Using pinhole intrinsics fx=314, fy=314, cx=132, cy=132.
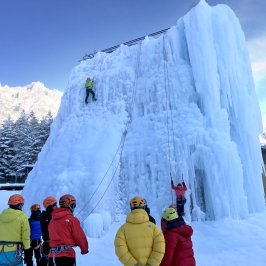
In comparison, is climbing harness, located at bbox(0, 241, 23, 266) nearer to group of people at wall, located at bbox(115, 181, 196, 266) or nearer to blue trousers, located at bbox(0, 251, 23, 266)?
blue trousers, located at bbox(0, 251, 23, 266)

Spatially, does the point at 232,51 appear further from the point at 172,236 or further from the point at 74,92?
the point at 172,236

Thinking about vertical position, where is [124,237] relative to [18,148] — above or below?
below

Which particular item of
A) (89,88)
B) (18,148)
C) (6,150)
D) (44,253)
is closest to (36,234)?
(44,253)

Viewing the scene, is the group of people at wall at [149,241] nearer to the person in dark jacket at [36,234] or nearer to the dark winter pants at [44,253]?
the dark winter pants at [44,253]

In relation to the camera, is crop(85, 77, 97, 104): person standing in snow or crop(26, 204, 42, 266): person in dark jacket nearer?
crop(26, 204, 42, 266): person in dark jacket

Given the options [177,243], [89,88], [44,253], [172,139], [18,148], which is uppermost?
[18,148]

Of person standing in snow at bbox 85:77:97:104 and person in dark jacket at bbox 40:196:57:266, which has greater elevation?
person standing in snow at bbox 85:77:97:104

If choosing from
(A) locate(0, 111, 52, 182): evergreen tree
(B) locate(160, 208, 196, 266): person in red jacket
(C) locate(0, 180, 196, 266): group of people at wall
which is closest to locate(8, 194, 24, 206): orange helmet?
(C) locate(0, 180, 196, 266): group of people at wall

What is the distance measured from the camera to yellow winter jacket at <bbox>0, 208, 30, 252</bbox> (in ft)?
15.6

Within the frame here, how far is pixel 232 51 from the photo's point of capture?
14.5m

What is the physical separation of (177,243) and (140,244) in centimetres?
67

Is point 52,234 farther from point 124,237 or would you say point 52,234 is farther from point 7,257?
point 124,237

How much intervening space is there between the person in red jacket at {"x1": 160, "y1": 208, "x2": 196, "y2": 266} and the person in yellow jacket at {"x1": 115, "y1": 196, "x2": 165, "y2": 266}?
0.41 m

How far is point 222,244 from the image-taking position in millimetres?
9539
